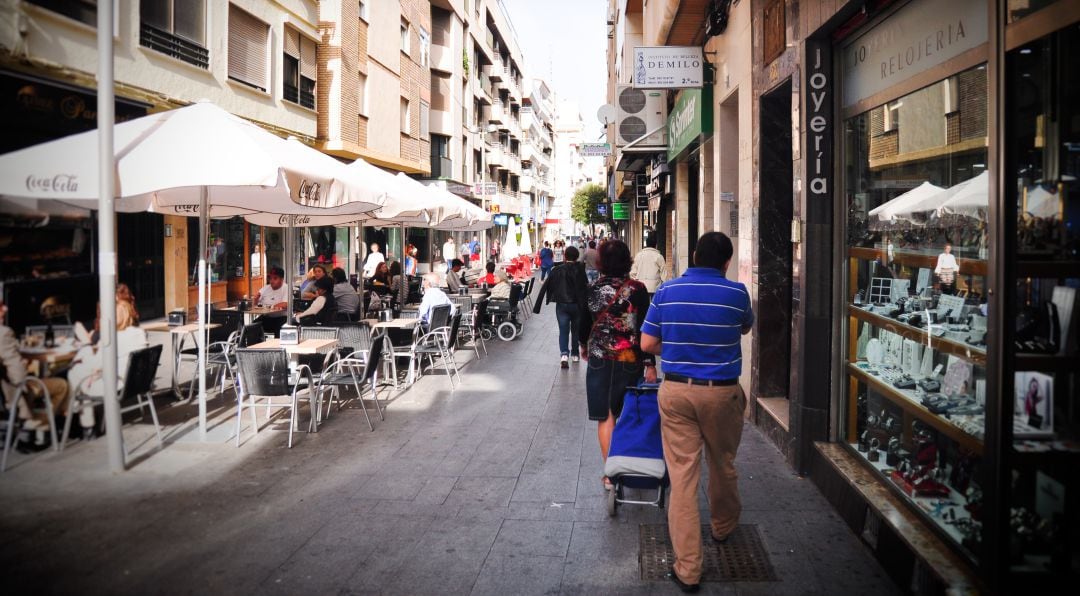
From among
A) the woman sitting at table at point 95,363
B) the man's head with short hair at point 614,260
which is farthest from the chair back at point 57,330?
the man's head with short hair at point 614,260

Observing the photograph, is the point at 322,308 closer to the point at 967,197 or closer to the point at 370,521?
the point at 370,521

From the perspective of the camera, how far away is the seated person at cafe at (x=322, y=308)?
10.4 m

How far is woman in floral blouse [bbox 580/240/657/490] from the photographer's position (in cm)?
551

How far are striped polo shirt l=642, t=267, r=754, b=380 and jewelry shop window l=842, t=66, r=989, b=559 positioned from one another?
1.17 m

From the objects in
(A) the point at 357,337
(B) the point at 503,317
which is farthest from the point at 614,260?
(B) the point at 503,317

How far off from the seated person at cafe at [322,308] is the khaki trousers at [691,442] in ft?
22.9

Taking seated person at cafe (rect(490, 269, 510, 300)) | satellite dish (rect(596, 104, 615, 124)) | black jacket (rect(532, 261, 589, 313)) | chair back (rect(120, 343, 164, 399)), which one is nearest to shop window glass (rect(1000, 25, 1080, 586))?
chair back (rect(120, 343, 164, 399))

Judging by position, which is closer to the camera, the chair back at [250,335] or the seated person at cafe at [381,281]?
the chair back at [250,335]

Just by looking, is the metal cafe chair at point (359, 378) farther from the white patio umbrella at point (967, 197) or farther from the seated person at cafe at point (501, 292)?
the seated person at cafe at point (501, 292)

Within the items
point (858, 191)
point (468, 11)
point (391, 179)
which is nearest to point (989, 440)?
point (858, 191)

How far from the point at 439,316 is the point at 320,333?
214cm

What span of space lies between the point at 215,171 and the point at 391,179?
18.8 feet

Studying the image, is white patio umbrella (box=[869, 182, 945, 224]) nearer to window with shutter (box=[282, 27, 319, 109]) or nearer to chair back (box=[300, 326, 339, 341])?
chair back (box=[300, 326, 339, 341])

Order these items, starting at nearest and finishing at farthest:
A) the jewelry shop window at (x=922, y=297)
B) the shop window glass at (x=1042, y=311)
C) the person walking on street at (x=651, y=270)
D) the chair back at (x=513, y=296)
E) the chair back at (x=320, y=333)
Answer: the shop window glass at (x=1042, y=311), the jewelry shop window at (x=922, y=297), the chair back at (x=320, y=333), the person walking on street at (x=651, y=270), the chair back at (x=513, y=296)
